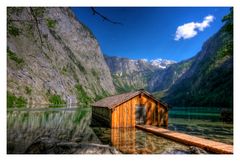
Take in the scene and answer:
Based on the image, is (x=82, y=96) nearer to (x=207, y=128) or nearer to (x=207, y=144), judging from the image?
(x=207, y=128)

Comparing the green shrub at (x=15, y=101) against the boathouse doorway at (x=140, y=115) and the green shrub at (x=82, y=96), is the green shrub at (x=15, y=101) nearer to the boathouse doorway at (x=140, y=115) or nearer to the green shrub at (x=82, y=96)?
the green shrub at (x=82, y=96)

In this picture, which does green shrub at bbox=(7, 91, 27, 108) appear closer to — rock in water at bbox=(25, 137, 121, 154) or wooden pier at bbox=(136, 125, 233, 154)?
wooden pier at bbox=(136, 125, 233, 154)

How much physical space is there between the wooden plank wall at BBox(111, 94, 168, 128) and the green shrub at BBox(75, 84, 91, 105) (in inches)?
4048

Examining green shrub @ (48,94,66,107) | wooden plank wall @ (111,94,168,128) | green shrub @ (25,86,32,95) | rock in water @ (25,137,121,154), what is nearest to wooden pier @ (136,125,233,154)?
rock in water @ (25,137,121,154)

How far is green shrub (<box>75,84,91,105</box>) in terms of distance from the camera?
13260 cm

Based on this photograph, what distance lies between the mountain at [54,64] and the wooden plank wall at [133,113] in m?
11.6

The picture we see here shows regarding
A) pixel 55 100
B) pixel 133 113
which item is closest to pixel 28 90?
pixel 55 100

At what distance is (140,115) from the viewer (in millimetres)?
30062

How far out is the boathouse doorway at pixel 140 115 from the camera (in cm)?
2986

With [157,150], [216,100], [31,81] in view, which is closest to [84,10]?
[157,150]
